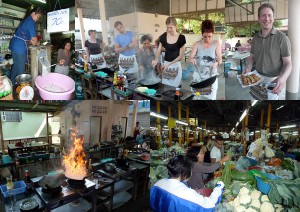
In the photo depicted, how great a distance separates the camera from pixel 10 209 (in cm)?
212

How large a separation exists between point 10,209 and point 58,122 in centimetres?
79

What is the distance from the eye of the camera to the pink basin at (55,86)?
239 centimetres

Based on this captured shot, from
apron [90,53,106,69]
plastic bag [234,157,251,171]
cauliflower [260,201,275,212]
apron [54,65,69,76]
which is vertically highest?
apron [90,53,106,69]

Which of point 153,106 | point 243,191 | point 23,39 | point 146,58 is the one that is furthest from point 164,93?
point 23,39

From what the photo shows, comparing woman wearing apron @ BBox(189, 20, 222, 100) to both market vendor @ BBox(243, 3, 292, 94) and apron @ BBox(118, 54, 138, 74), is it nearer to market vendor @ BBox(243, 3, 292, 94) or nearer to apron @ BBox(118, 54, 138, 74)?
market vendor @ BBox(243, 3, 292, 94)

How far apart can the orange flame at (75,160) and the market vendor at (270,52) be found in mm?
1635

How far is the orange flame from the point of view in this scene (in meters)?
2.35

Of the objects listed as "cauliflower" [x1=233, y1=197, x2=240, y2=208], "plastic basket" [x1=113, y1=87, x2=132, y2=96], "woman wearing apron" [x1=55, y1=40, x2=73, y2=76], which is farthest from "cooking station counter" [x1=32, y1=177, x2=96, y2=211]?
"cauliflower" [x1=233, y1=197, x2=240, y2=208]

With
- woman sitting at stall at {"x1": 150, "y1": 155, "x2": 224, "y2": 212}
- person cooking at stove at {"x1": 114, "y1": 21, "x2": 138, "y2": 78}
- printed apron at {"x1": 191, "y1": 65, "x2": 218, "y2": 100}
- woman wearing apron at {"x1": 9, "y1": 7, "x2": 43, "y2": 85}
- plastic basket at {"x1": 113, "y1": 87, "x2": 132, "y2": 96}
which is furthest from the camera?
plastic basket at {"x1": 113, "y1": 87, "x2": 132, "y2": 96}

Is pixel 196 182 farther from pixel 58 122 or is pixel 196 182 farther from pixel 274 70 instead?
pixel 58 122

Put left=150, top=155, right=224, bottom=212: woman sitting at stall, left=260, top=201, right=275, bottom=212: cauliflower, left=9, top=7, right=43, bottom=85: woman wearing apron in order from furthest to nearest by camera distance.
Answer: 1. left=9, top=7, right=43, bottom=85: woman wearing apron
2. left=260, top=201, right=275, bottom=212: cauliflower
3. left=150, top=155, right=224, bottom=212: woman sitting at stall

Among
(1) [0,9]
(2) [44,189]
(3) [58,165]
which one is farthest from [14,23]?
(2) [44,189]

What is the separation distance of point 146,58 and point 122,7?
1.69ft

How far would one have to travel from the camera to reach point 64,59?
246 centimetres
